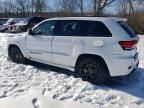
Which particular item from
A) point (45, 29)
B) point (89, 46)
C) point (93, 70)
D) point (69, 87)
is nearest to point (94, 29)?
point (89, 46)

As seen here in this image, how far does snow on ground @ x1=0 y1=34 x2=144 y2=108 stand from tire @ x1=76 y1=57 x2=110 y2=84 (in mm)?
172

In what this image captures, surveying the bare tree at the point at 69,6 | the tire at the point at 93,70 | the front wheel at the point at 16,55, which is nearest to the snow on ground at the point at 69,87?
the tire at the point at 93,70

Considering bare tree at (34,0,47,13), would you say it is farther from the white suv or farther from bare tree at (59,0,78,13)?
the white suv

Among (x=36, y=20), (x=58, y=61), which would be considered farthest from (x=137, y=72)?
(x=36, y=20)

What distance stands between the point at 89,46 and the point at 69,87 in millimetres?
1175

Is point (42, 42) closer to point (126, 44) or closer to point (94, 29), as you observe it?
point (94, 29)

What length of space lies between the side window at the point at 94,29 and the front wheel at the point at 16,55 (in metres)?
2.77

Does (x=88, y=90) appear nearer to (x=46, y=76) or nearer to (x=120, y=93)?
(x=120, y=93)

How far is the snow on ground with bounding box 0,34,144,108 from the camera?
21.5 feet

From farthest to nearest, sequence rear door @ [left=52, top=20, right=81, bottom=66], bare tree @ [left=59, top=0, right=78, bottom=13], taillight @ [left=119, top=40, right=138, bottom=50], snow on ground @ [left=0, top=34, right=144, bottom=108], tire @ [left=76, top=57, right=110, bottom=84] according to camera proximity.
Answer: bare tree @ [left=59, top=0, right=78, bottom=13]
rear door @ [left=52, top=20, right=81, bottom=66]
tire @ [left=76, top=57, right=110, bottom=84]
taillight @ [left=119, top=40, right=138, bottom=50]
snow on ground @ [left=0, top=34, right=144, bottom=108]

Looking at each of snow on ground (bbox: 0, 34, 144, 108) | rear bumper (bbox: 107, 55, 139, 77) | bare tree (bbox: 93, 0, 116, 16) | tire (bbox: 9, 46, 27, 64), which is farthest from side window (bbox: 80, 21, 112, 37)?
bare tree (bbox: 93, 0, 116, 16)

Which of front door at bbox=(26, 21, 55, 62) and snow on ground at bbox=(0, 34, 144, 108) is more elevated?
front door at bbox=(26, 21, 55, 62)

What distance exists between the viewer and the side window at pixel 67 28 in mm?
8086

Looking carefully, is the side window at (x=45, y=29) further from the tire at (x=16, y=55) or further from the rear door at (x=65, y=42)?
the tire at (x=16, y=55)
